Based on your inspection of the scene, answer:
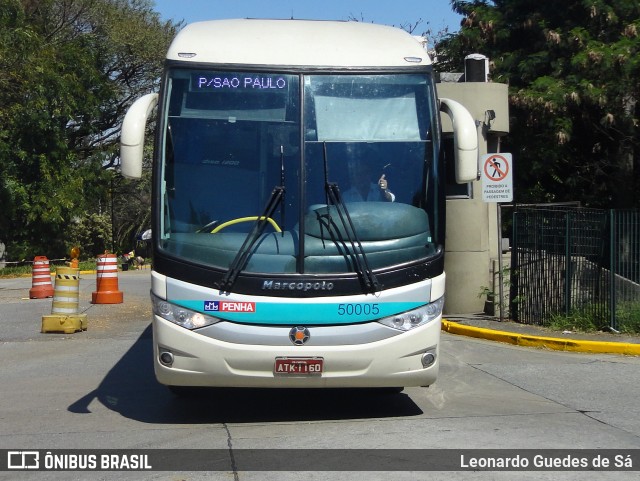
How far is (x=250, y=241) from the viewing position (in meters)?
7.24

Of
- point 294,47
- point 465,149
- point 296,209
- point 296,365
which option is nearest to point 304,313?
point 296,365

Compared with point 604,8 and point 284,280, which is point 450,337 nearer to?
point 284,280

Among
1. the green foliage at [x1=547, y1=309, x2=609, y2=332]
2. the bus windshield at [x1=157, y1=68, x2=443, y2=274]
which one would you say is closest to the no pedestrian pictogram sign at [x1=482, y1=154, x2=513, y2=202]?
the green foliage at [x1=547, y1=309, x2=609, y2=332]

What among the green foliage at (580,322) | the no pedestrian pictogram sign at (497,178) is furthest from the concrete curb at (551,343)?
the no pedestrian pictogram sign at (497,178)

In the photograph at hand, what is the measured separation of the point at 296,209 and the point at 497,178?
281 inches

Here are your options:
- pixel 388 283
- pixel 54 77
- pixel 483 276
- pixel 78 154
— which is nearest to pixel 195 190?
pixel 388 283

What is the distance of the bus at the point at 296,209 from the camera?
7.18 meters

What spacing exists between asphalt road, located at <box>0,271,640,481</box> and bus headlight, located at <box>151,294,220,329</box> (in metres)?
0.95

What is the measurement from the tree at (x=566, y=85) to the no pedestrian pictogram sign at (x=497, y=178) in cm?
793

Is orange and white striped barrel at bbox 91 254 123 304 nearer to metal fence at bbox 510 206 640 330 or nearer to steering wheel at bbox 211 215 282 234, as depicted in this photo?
metal fence at bbox 510 206 640 330

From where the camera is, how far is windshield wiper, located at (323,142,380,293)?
23.7ft

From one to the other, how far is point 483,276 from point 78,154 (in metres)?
30.3

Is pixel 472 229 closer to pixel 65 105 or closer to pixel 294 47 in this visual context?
pixel 294 47

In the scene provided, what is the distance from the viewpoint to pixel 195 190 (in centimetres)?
750
